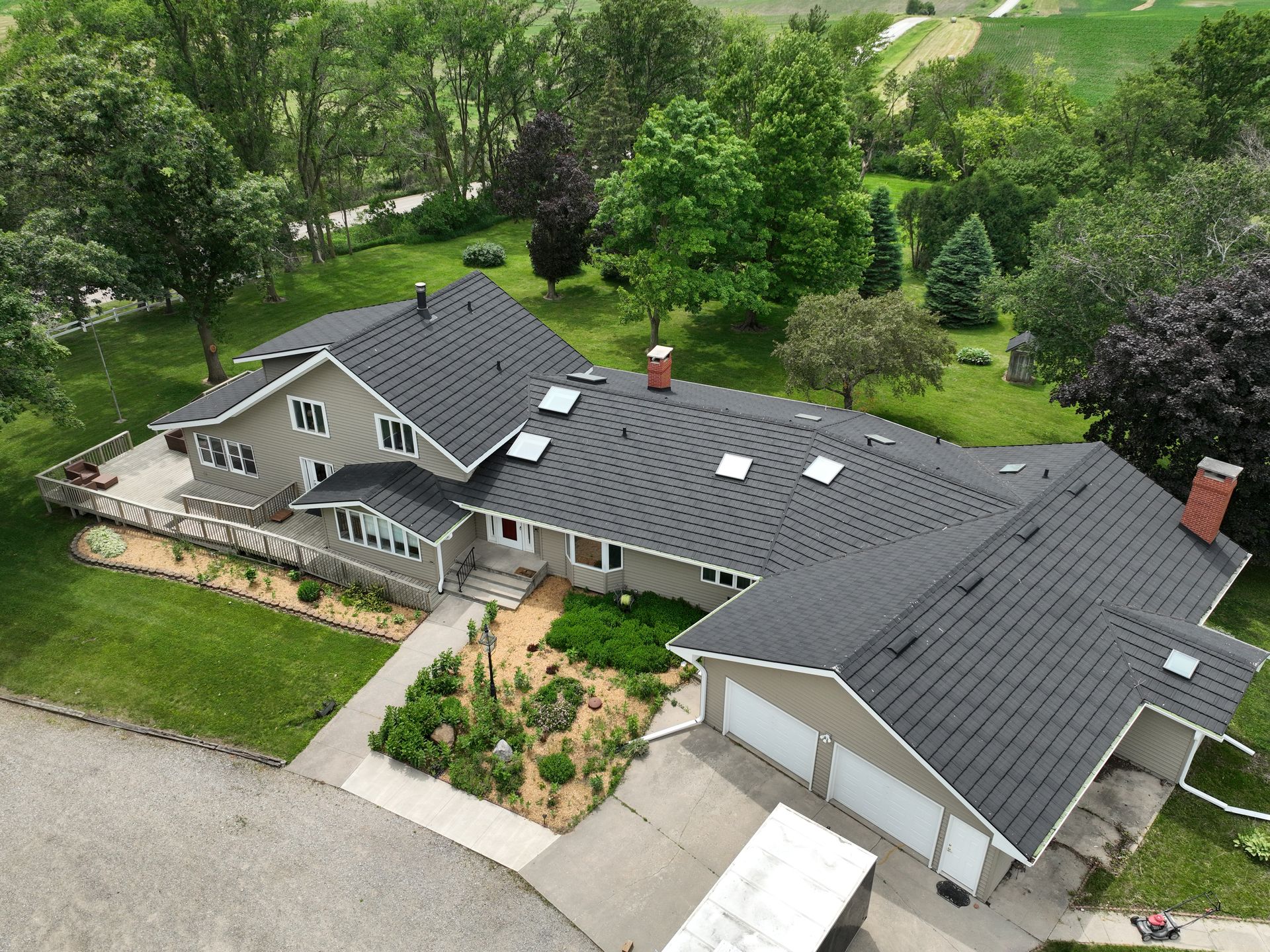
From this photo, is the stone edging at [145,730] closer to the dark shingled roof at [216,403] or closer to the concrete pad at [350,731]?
the concrete pad at [350,731]

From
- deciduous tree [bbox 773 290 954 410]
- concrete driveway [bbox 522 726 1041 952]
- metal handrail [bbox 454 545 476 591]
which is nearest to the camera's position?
concrete driveway [bbox 522 726 1041 952]

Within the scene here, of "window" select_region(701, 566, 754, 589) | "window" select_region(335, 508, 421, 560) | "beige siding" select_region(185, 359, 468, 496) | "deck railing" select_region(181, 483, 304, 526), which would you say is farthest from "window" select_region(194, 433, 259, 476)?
"window" select_region(701, 566, 754, 589)

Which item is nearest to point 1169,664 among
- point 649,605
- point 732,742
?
point 732,742

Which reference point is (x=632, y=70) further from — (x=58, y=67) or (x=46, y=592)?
(x=46, y=592)

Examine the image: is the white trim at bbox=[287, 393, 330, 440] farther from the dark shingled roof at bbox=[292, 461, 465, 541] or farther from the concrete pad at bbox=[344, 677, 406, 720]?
the concrete pad at bbox=[344, 677, 406, 720]

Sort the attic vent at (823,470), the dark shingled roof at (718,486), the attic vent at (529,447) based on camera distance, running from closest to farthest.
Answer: the dark shingled roof at (718,486) → the attic vent at (823,470) → the attic vent at (529,447)

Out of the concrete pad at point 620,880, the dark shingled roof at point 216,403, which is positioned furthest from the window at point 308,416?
the concrete pad at point 620,880

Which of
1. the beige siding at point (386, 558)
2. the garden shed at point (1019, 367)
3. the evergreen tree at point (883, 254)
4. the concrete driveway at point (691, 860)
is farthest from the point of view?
the evergreen tree at point (883, 254)

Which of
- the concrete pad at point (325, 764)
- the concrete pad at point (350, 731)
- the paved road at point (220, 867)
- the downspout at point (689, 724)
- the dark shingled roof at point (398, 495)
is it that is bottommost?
the paved road at point (220, 867)
